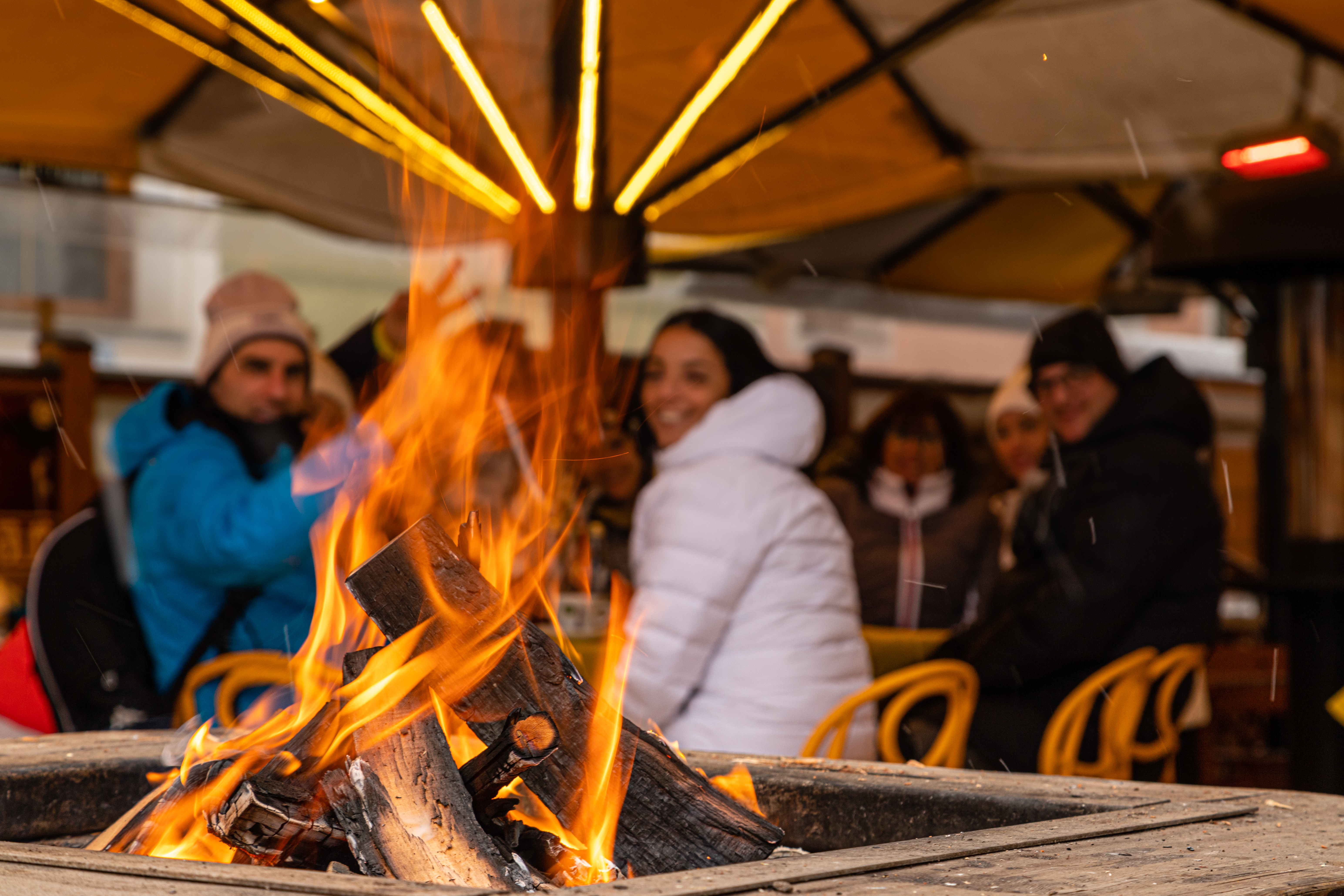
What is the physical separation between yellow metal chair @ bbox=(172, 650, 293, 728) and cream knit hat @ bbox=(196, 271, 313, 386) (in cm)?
73

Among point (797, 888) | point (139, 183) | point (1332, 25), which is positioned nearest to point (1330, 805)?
point (797, 888)

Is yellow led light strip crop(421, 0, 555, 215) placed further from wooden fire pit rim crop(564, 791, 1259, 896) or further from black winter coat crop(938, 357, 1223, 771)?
wooden fire pit rim crop(564, 791, 1259, 896)

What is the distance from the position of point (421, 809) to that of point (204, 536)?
1644mm

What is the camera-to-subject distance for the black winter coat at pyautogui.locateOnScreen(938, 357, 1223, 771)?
3.43 meters

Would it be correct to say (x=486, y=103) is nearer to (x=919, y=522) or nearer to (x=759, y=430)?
(x=759, y=430)

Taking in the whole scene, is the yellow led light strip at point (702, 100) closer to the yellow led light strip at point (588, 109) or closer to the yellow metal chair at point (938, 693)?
the yellow led light strip at point (588, 109)

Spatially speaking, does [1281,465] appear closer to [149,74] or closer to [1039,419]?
[1039,419]

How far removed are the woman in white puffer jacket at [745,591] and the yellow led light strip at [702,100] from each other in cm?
129

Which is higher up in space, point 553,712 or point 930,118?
point 930,118

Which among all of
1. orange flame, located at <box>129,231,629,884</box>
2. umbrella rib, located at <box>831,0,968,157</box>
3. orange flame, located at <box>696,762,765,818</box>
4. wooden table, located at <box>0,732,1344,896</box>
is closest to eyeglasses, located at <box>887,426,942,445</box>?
umbrella rib, located at <box>831,0,968,157</box>

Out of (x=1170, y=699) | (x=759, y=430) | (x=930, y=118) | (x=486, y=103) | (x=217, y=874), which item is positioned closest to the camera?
(x=217, y=874)

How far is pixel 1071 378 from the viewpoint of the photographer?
12.7 feet

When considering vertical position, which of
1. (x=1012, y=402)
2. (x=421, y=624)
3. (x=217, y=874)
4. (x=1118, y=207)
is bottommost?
(x=217, y=874)

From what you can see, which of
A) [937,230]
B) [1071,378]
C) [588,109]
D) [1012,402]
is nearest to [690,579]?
[1071,378]
